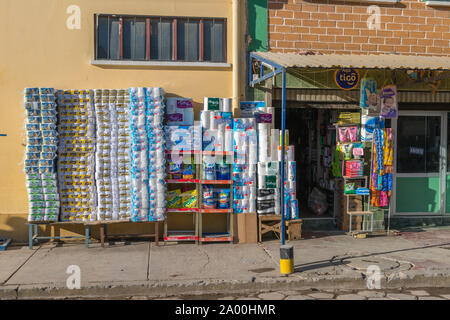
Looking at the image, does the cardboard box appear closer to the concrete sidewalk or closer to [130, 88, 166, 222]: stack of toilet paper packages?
the concrete sidewalk

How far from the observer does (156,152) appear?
30.8 feet

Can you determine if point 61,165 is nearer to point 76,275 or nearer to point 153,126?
point 153,126

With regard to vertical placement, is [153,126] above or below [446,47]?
below

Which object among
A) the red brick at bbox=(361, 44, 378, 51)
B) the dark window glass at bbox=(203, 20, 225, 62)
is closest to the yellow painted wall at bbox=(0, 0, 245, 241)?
the dark window glass at bbox=(203, 20, 225, 62)

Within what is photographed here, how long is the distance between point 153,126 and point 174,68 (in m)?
1.34

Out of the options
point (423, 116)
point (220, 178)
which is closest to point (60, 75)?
point (220, 178)

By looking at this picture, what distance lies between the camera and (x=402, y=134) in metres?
11.3

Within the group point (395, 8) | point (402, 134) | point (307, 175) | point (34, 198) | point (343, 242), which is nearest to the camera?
point (34, 198)

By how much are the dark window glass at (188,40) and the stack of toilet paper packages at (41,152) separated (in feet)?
8.57

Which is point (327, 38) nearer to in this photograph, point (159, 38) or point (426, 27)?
point (426, 27)

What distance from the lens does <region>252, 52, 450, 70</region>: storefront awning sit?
8.58m

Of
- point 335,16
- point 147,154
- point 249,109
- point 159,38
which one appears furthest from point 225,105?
point 335,16

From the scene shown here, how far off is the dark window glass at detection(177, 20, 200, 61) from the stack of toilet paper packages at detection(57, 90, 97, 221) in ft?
6.58

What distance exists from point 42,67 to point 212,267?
16.6 ft
